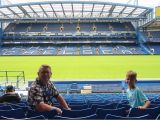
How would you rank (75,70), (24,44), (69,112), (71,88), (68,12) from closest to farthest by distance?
1. (69,112)
2. (71,88)
3. (75,70)
4. (68,12)
5. (24,44)

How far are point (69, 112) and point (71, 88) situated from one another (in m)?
11.8

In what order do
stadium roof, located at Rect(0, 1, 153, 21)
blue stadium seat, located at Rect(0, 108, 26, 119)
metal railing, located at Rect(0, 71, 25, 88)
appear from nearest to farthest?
1. blue stadium seat, located at Rect(0, 108, 26, 119)
2. metal railing, located at Rect(0, 71, 25, 88)
3. stadium roof, located at Rect(0, 1, 153, 21)

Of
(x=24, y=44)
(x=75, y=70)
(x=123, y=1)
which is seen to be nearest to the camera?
(x=75, y=70)

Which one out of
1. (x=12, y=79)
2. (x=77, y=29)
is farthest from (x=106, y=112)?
(x=77, y=29)

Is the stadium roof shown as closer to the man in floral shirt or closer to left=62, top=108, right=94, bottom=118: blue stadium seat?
the man in floral shirt

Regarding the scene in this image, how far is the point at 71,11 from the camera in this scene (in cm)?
5819

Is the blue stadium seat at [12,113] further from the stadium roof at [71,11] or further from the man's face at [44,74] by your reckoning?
the stadium roof at [71,11]

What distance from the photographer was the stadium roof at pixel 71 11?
52469 millimetres

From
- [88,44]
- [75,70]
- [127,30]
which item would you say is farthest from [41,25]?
[75,70]

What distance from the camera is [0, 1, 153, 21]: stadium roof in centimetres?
5247

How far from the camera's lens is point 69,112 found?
5391mm

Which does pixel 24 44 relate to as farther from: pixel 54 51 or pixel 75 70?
pixel 75 70

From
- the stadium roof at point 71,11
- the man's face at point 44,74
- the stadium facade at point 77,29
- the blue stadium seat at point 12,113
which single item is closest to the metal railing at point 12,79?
the man's face at point 44,74

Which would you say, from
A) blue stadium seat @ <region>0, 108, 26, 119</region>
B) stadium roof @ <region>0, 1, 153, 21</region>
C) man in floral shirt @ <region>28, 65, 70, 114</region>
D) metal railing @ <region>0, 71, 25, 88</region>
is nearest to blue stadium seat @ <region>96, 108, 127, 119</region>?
man in floral shirt @ <region>28, 65, 70, 114</region>
